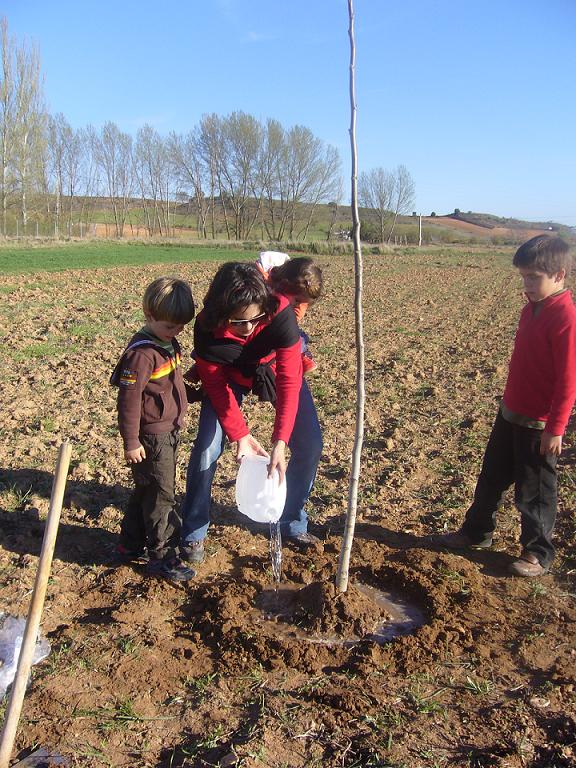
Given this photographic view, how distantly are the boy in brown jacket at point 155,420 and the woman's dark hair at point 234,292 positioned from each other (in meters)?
0.19

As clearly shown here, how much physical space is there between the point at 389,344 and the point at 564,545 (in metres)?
6.64

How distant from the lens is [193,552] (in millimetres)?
3412

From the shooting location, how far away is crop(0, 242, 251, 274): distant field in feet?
75.6

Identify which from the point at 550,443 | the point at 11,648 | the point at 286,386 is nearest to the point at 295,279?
the point at 286,386

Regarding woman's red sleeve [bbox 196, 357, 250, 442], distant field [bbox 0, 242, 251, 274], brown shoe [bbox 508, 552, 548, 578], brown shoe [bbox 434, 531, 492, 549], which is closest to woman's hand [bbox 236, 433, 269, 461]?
woman's red sleeve [bbox 196, 357, 250, 442]

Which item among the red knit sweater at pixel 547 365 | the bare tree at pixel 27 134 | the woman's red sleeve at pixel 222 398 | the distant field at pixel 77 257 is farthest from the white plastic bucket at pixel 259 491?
the bare tree at pixel 27 134

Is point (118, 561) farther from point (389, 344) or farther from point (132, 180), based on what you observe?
point (132, 180)

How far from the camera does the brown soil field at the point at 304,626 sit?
7.36 ft

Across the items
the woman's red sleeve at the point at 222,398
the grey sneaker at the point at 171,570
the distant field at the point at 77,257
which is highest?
the distant field at the point at 77,257

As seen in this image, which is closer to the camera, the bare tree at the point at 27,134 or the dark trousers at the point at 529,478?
the dark trousers at the point at 529,478

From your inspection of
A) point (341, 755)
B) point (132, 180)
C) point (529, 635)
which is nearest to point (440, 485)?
point (529, 635)

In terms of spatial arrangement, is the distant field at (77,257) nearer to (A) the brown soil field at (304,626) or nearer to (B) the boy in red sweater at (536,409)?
(A) the brown soil field at (304,626)

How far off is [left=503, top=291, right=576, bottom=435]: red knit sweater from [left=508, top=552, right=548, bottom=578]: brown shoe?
75 cm

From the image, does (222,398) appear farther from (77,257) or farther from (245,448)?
(77,257)
